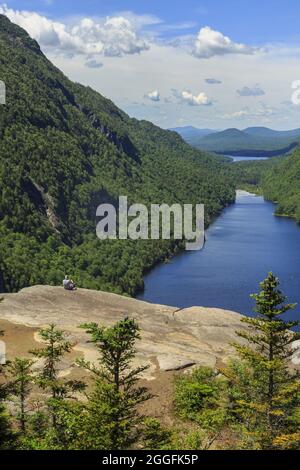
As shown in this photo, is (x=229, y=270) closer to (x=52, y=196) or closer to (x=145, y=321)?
(x=52, y=196)

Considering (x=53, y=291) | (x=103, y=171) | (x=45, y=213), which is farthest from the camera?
(x=103, y=171)

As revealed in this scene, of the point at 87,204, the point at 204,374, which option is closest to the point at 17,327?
the point at 204,374

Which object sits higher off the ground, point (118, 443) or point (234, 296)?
point (118, 443)

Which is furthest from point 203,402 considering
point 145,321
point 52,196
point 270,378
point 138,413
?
point 52,196

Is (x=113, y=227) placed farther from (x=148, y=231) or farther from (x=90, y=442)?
(x=90, y=442)

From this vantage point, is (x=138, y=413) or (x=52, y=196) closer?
(x=138, y=413)

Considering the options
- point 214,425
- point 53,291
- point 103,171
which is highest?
point 103,171
